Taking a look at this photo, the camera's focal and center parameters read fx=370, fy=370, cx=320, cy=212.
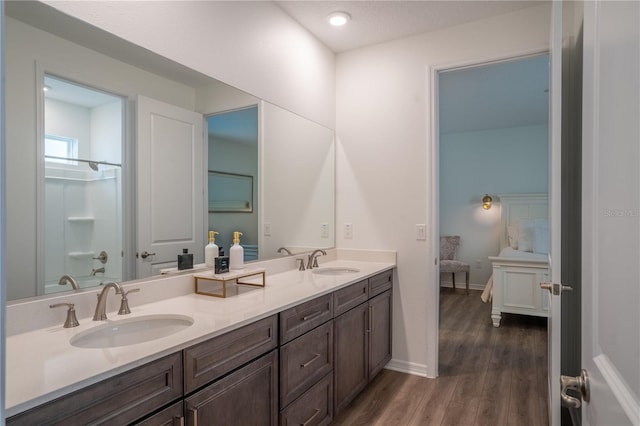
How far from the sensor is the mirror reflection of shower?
4.34ft

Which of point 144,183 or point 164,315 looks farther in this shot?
point 144,183

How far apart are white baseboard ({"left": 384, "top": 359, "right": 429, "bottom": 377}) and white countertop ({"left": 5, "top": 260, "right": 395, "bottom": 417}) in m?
1.31

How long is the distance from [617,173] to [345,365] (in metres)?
1.89

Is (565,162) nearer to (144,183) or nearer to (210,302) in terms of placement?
(210,302)

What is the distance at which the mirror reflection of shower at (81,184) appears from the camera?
132 centimetres

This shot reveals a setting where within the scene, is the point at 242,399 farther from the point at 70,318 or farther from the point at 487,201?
the point at 487,201

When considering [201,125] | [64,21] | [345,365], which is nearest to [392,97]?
[201,125]

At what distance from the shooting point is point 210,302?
167cm

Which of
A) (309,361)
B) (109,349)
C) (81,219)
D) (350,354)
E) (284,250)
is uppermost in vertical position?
(81,219)

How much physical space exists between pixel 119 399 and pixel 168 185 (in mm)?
1031

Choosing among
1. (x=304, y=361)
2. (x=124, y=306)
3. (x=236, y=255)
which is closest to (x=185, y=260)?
(x=236, y=255)

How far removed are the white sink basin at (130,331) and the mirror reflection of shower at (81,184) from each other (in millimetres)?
223

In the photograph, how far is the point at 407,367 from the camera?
2869mm

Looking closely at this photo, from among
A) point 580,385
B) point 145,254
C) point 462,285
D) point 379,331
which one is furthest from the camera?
point 462,285
